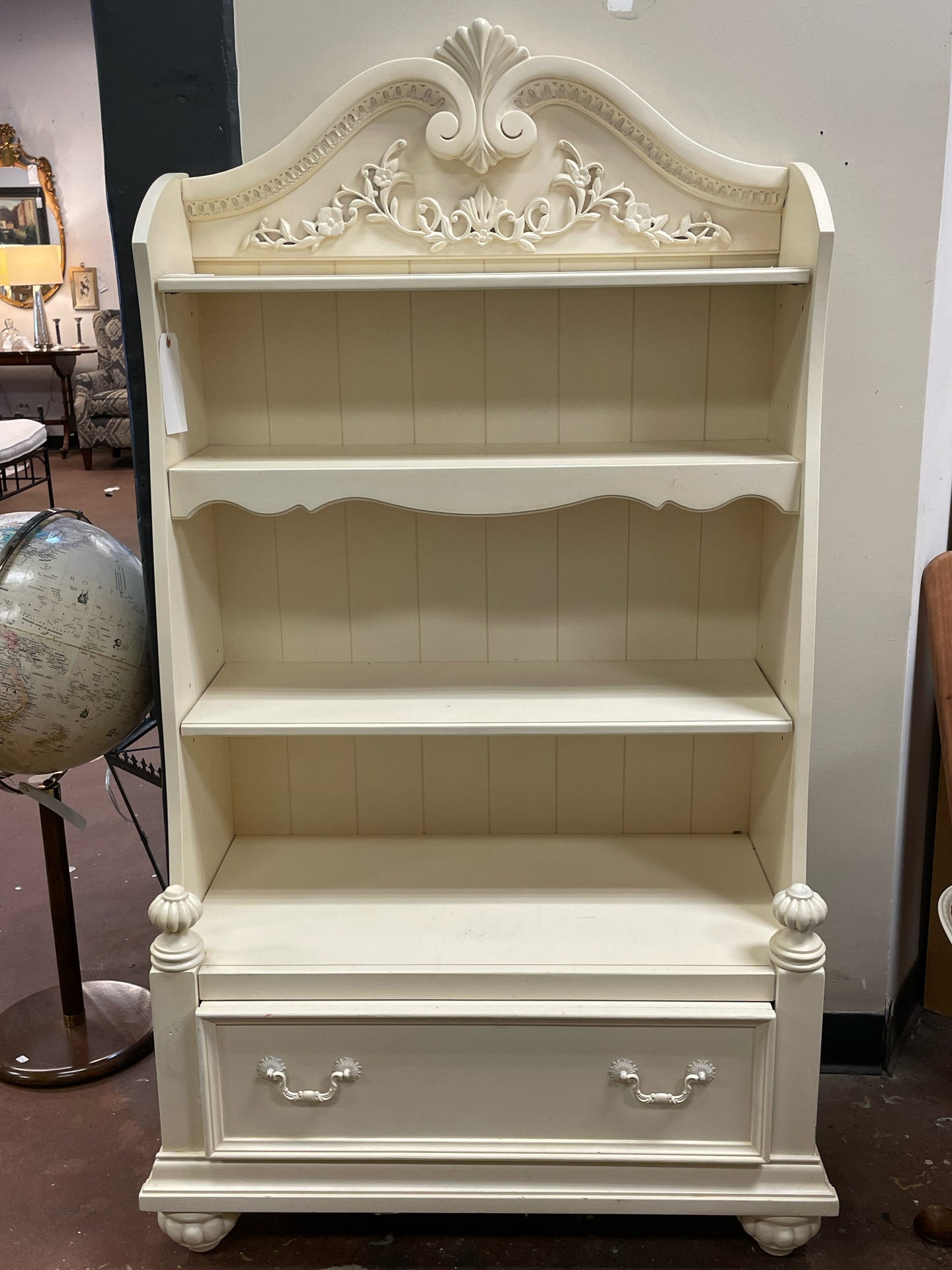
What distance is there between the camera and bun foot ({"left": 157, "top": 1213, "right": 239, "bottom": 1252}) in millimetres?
1883

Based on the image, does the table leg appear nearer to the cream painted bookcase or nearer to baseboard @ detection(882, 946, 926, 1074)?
the cream painted bookcase

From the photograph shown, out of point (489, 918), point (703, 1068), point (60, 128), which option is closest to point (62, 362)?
point (60, 128)

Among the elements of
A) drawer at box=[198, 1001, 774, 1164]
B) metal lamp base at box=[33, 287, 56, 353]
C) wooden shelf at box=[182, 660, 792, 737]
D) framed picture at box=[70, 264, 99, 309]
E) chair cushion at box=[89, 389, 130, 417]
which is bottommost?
drawer at box=[198, 1001, 774, 1164]

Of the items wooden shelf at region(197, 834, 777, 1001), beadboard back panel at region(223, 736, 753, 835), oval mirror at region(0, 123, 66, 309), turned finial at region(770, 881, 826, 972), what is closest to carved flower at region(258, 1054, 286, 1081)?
wooden shelf at region(197, 834, 777, 1001)

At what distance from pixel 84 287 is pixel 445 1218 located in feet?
30.4

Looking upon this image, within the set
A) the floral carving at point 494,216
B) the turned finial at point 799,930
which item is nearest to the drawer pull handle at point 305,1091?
the turned finial at point 799,930

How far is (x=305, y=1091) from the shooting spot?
6.07 feet

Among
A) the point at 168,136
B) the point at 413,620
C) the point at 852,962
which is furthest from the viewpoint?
the point at 852,962

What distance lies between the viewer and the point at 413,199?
1878 millimetres

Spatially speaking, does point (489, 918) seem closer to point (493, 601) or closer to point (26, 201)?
point (493, 601)

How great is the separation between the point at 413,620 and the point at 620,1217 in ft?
3.69

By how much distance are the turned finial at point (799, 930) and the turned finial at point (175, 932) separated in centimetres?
92

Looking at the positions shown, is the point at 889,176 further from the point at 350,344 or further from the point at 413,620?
the point at 413,620

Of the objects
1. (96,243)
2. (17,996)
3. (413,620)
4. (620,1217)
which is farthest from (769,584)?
(96,243)
